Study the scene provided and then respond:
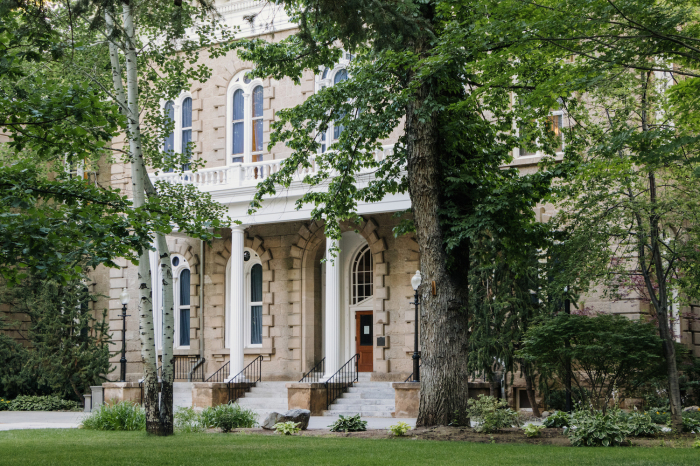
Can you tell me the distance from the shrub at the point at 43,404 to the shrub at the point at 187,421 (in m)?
11.1

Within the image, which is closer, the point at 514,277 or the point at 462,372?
the point at 462,372

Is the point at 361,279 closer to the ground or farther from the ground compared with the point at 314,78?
closer to the ground

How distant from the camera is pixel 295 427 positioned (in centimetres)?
1587

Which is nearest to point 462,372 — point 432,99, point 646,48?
point 432,99

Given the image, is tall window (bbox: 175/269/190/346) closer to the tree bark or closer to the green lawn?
the tree bark

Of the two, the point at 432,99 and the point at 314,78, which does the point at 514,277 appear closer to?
the point at 432,99

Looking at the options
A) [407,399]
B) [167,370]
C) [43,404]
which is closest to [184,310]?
[43,404]

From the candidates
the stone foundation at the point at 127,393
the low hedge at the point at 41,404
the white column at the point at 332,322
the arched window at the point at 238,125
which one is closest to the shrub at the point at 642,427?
the white column at the point at 332,322

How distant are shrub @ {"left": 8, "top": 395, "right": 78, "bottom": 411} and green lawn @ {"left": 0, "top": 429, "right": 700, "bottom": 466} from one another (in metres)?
13.4

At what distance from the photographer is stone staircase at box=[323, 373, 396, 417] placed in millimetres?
21531

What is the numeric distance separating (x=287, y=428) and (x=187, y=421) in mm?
2951

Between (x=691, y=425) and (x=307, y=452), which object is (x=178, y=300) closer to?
(x=307, y=452)

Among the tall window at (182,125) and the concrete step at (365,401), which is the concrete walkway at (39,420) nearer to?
the concrete step at (365,401)

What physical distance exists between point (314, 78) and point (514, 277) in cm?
1189
